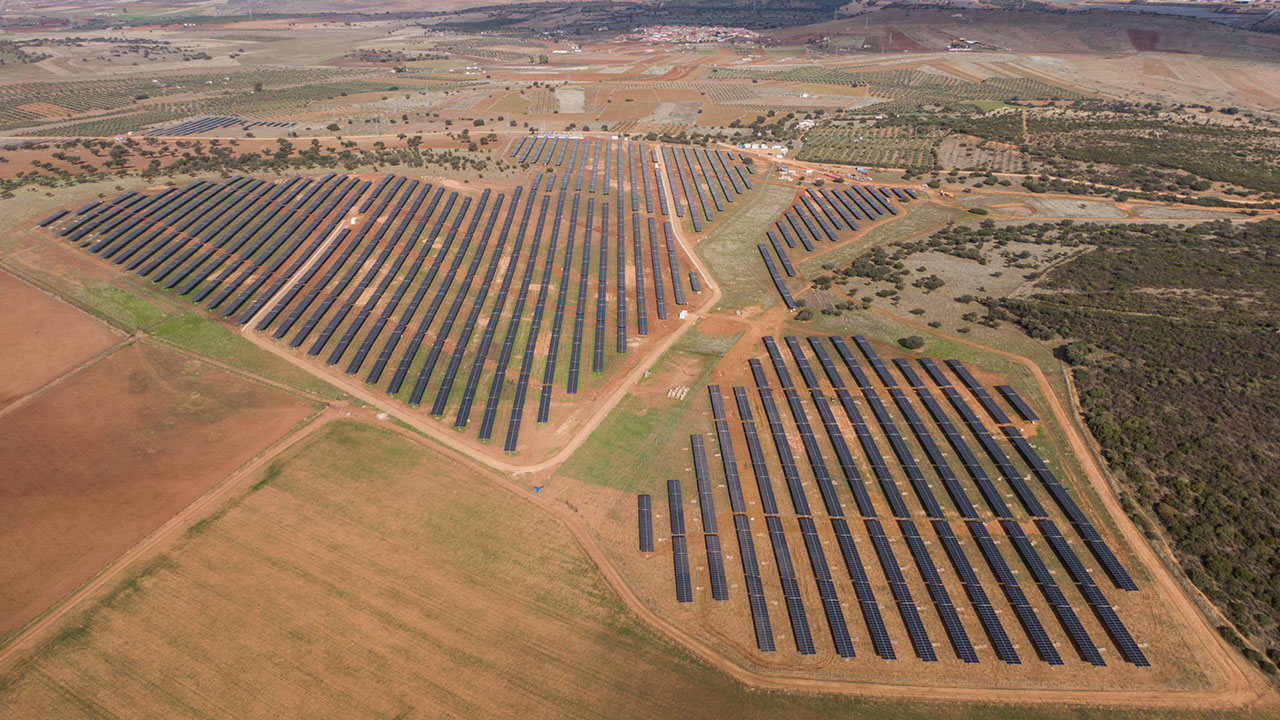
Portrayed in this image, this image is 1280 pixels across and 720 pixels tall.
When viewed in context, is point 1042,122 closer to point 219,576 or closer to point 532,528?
point 532,528

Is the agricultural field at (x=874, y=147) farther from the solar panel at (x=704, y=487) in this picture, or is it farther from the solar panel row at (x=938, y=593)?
the solar panel row at (x=938, y=593)

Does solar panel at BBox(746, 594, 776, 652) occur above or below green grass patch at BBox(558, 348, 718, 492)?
below

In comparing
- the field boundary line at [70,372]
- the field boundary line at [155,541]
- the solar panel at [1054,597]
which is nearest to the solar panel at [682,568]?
the solar panel at [1054,597]

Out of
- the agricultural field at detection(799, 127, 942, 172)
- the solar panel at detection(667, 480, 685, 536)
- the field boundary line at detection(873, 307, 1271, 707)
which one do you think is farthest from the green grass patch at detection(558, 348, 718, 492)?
the agricultural field at detection(799, 127, 942, 172)

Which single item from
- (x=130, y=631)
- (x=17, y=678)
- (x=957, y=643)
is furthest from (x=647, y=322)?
(x=17, y=678)

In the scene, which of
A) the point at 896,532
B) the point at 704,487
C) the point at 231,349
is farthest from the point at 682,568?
the point at 231,349

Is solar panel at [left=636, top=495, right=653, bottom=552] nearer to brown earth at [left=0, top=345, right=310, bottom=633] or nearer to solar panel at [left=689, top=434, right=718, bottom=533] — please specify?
solar panel at [left=689, top=434, right=718, bottom=533]

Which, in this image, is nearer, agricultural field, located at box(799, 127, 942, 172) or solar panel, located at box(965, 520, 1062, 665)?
solar panel, located at box(965, 520, 1062, 665)

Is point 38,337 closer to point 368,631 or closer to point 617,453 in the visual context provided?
point 368,631
